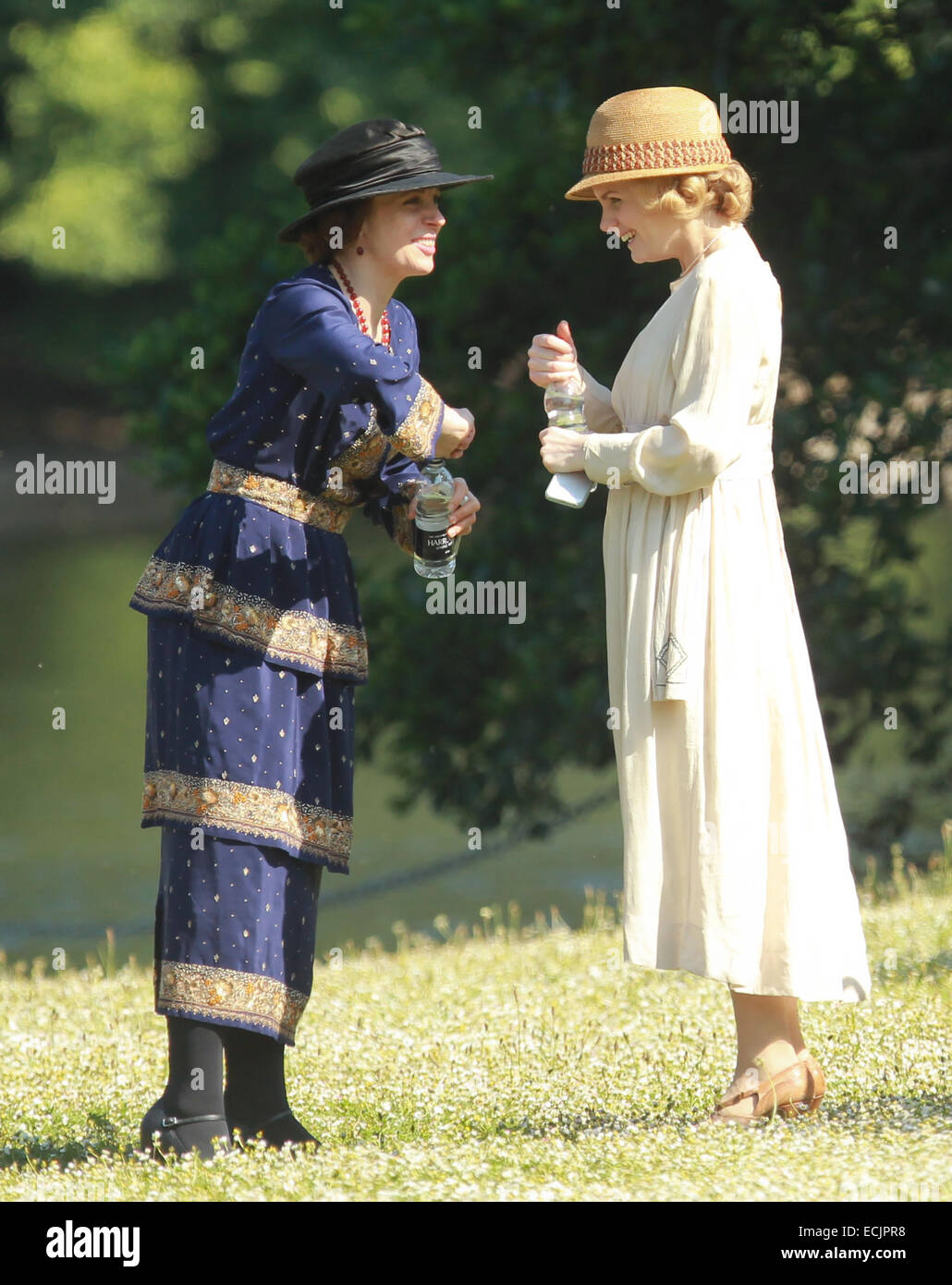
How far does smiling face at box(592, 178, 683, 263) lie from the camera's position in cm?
419

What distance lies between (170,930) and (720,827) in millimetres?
1240

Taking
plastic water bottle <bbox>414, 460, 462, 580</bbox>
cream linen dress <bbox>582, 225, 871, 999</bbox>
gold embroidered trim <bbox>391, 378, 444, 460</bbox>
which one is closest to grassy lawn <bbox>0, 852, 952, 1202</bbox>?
cream linen dress <bbox>582, 225, 871, 999</bbox>

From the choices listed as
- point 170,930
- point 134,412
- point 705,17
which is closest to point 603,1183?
point 170,930

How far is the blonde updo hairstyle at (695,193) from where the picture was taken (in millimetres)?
4148

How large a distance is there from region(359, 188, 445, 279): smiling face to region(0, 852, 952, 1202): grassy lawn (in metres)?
1.97

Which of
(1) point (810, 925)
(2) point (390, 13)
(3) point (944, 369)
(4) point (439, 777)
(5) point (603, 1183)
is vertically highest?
(2) point (390, 13)

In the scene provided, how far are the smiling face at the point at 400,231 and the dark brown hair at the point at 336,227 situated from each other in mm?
19

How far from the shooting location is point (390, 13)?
8781 mm

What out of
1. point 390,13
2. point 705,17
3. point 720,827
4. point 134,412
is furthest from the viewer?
point 134,412

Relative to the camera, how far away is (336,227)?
4254mm

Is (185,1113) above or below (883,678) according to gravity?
below

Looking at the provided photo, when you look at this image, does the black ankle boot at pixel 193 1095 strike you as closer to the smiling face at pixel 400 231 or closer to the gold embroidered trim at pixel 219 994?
the gold embroidered trim at pixel 219 994

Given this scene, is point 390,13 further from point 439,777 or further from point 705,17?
point 439,777

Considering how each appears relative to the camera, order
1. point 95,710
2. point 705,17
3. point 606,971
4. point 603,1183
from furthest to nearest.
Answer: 1. point 95,710
2. point 705,17
3. point 606,971
4. point 603,1183
